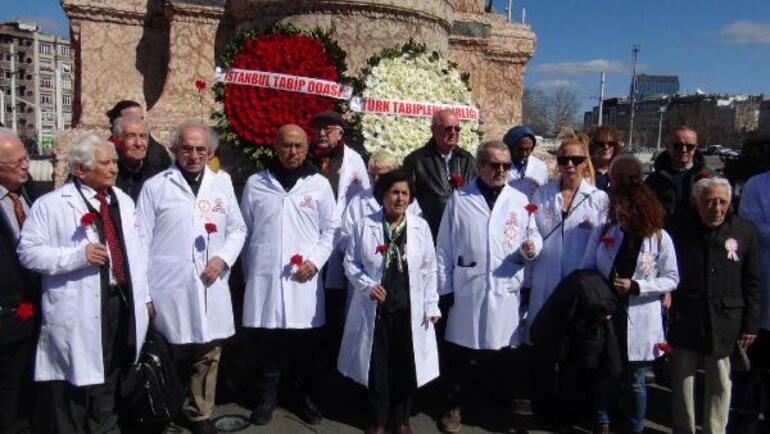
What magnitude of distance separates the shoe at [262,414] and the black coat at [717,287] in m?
2.76

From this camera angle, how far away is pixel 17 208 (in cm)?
357

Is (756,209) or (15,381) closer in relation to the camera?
(15,381)

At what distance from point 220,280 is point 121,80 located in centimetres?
421

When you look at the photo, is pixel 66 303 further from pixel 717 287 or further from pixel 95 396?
pixel 717 287

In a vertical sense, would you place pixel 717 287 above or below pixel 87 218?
below

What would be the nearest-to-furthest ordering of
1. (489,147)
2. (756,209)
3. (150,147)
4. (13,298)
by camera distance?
(13,298), (489,147), (756,209), (150,147)

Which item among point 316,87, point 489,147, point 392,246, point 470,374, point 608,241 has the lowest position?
point 470,374

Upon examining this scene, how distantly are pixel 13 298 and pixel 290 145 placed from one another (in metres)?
1.88

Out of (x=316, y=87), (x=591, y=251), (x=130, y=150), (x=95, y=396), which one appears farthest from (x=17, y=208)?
(x=591, y=251)

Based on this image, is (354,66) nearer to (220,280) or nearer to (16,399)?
(220,280)

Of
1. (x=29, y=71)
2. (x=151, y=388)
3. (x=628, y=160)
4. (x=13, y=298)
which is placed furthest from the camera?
(x=29, y=71)

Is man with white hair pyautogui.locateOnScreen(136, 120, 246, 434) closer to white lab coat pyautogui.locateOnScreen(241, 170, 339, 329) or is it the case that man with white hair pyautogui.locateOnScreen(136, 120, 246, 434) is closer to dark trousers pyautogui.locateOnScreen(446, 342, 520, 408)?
white lab coat pyautogui.locateOnScreen(241, 170, 339, 329)

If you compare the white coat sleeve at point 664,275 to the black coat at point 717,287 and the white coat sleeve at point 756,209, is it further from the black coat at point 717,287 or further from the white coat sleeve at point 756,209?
the white coat sleeve at point 756,209

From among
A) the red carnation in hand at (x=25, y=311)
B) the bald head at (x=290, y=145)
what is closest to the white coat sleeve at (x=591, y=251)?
the bald head at (x=290, y=145)
